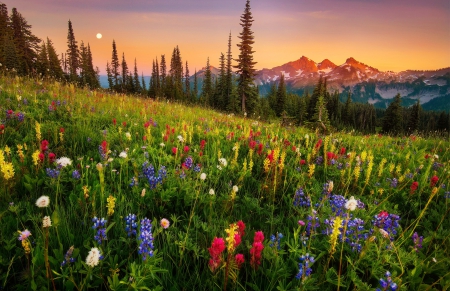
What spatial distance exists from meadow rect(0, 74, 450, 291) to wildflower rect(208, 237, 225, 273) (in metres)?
0.01

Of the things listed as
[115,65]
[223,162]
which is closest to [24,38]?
[115,65]

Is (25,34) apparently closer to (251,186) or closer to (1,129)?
(1,129)

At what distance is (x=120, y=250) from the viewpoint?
1899 millimetres

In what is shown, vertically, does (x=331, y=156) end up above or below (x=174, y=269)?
above

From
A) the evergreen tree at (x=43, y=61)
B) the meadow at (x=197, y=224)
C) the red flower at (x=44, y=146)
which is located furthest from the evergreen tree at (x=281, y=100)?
the red flower at (x=44, y=146)

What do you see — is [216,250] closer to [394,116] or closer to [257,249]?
[257,249]

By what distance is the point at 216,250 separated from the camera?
61.9 inches

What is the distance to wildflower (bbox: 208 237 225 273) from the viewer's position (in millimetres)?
1548

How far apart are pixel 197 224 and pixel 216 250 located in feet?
2.43

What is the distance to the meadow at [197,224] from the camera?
1.64 m

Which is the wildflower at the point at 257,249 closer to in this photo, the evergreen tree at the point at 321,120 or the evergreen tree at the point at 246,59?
the evergreen tree at the point at 321,120

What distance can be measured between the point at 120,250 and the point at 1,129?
3.45m

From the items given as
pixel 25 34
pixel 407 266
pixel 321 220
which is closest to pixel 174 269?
pixel 321 220

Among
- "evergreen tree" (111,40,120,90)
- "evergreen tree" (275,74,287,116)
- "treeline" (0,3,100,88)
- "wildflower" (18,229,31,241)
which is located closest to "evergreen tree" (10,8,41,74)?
"treeline" (0,3,100,88)
